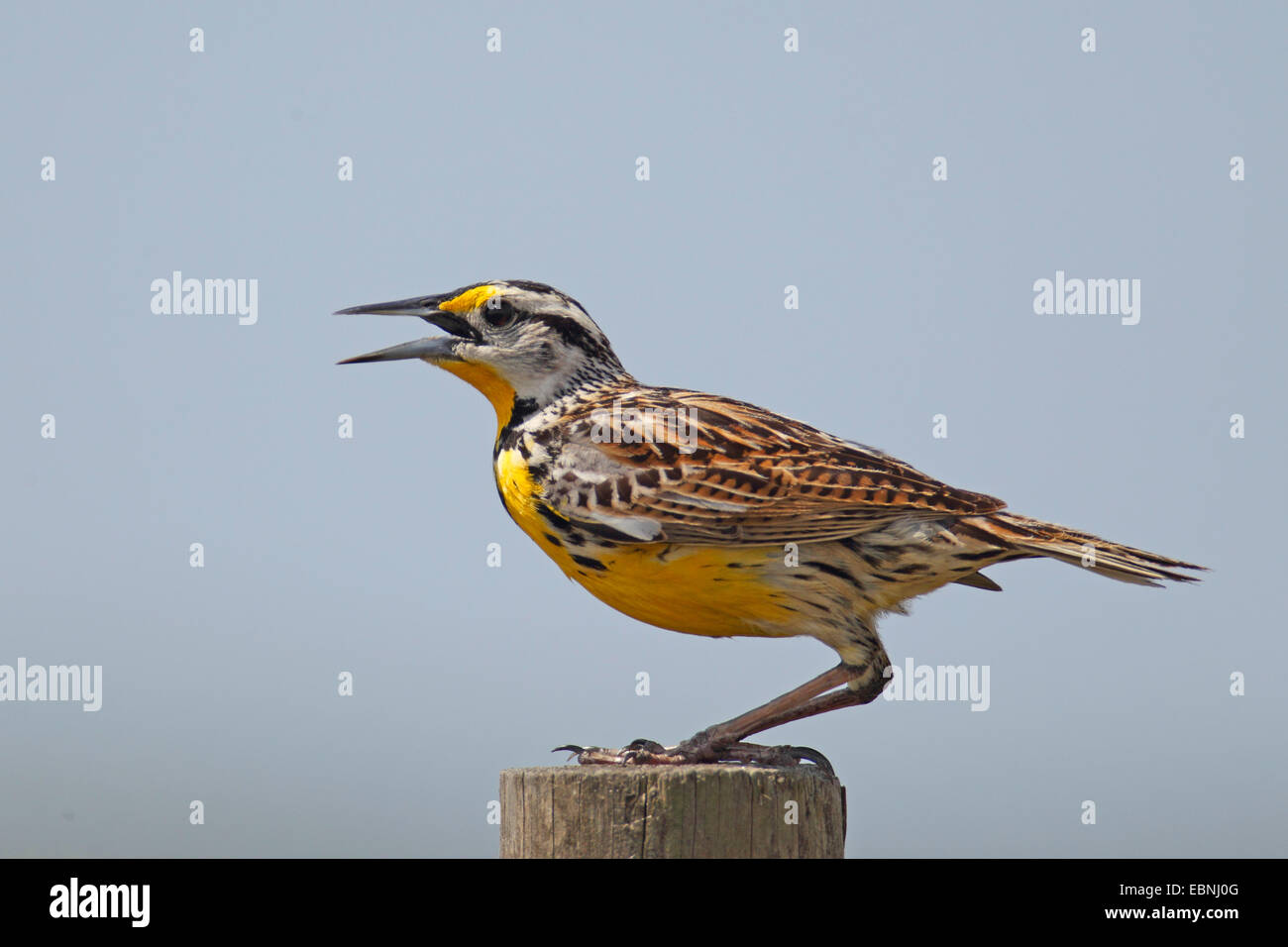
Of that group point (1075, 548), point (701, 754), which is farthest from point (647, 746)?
point (1075, 548)

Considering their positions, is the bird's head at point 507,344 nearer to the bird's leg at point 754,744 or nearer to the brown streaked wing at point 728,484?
the brown streaked wing at point 728,484

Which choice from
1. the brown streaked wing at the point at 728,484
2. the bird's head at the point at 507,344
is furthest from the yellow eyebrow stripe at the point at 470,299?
the brown streaked wing at the point at 728,484

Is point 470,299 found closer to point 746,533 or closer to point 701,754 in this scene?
point 746,533

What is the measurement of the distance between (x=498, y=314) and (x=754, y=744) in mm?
2459

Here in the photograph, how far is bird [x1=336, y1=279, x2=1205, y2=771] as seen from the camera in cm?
610

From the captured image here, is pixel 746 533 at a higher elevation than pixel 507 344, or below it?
below

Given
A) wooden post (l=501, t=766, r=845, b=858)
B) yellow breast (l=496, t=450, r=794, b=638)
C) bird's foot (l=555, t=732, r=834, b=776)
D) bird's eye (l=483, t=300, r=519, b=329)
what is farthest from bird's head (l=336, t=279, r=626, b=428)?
wooden post (l=501, t=766, r=845, b=858)

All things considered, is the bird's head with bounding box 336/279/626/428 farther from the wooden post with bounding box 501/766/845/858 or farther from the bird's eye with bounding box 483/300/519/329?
the wooden post with bounding box 501/766/845/858

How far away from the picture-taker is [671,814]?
489 centimetres

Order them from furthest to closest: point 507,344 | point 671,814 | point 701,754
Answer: point 507,344 → point 701,754 → point 671,814

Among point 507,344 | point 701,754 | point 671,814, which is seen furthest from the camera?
point 507,344

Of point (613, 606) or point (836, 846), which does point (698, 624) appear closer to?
point (613, 606)

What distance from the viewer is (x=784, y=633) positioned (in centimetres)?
624

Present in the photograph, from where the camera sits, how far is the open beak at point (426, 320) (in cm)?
684
